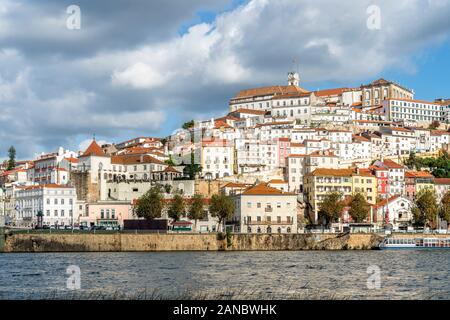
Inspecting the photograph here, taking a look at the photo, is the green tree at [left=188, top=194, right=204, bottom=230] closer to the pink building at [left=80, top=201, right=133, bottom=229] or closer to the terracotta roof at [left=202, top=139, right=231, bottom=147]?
the pink building at [left=80, top=201, right=133, bottom=229]

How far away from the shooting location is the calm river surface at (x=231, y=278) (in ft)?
111

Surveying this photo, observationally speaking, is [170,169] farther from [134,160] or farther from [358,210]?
[358,210]

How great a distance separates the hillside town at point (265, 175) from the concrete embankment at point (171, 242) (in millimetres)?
8444

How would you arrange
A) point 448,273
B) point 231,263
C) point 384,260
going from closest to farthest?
point 448,273 < point 231,263 < point 384,260

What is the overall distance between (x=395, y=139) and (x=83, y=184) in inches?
2653

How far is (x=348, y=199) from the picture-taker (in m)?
100

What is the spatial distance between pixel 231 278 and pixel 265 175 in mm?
73068

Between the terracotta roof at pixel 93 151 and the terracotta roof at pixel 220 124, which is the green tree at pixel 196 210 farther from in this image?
the terracotta roof at pixel 220 124

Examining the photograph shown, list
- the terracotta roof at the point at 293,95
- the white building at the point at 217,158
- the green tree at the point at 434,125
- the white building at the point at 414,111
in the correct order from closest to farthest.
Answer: the white building at the point at 217,158 < the terracotta roof at the point at 293,95 < the green tree at the point at 434,125 < the white building at the point at 414,111

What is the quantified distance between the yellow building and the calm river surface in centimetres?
4255

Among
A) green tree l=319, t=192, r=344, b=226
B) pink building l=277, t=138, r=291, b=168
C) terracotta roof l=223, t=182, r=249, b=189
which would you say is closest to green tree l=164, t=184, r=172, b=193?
terracotta roof l=223, t=182, r=249, b=189

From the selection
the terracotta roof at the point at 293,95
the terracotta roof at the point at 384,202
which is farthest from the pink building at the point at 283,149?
the terracotta roof at the point at 293,95

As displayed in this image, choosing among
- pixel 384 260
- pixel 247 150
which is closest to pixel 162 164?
pixel 247 150
